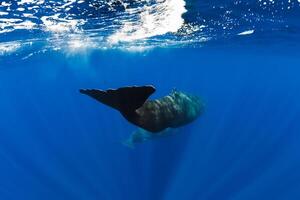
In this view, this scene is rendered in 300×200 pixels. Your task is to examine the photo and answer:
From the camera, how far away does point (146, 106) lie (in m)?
6.76

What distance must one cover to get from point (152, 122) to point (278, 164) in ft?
85.6

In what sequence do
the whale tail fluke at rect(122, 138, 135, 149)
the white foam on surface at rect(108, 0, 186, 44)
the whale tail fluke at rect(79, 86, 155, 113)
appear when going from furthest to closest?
the whale tail fluke at rect(122, 138, 135, 149), the white foam on surface at rect(108, 0, 186, 44), the whale tail fluke at rect(79, 86, 155, 113)

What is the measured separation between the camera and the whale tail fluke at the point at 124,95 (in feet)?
18.8

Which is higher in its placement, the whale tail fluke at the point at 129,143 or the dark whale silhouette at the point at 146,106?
the dark whale silhouette at the point at 146,106

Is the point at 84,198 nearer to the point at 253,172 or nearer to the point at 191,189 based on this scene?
the point at 191,189

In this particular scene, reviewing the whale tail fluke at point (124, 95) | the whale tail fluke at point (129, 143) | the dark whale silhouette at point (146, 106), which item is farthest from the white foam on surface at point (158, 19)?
the whale tail fluke at point (129, 143)

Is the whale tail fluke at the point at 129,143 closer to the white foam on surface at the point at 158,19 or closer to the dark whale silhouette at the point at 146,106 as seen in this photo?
the white foam on surface at the point at 158,19

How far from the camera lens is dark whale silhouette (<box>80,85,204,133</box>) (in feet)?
19.1

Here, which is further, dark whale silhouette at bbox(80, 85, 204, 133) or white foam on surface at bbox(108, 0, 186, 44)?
white foam on surface at bbox(108, 0, 186, 44)

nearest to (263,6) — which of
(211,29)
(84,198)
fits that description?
(211,29)

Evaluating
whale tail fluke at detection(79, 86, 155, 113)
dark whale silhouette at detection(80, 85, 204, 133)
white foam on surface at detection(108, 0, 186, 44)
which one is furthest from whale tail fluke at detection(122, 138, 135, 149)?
whale tail fluke at detection(79, 86, 155, 113)

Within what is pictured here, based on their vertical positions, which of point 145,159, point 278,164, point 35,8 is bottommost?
A: point 278,164

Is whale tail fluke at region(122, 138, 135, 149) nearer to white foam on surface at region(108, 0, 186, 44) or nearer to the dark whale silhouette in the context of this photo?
white foam on surface at region(108, 0, 186, 44)

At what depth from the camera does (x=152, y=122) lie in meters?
6.73
